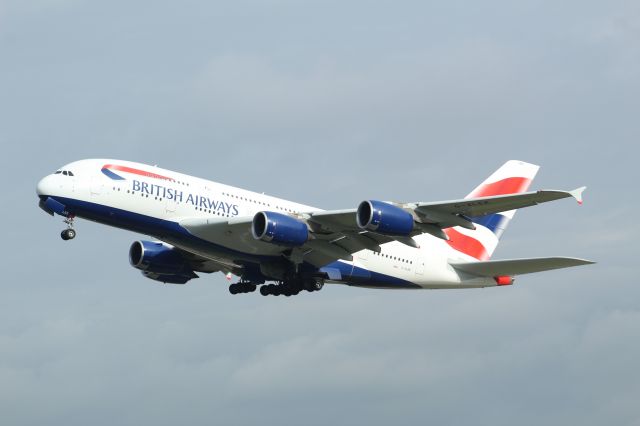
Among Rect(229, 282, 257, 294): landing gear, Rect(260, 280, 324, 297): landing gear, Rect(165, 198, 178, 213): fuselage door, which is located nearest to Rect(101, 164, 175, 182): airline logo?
Rect(165, 198, 178, 213): fuselage door

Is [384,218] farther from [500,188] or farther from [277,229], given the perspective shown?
[500,188]

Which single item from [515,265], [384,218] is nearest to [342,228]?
[384,218]

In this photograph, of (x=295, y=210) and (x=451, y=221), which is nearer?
(x=451, y=221)

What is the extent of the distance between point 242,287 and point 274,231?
24.4ft

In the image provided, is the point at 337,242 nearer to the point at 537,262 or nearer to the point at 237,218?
the point at 237,218

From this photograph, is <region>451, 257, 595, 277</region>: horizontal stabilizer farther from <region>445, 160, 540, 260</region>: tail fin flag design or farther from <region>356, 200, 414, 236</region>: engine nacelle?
<region>356, 200, 414, 236</region>: engine nacelle

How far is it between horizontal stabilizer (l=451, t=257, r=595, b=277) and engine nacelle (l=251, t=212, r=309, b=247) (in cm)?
866

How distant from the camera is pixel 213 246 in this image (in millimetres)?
47219

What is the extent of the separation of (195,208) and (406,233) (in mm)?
8348

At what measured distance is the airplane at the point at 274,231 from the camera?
45.0 metres

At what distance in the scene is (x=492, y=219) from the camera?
182 ft

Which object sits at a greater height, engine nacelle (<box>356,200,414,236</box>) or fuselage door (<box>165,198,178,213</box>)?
fuselage door (<box>165,198,178,213</box>)

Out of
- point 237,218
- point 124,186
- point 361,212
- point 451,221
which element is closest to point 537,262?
point 451,221

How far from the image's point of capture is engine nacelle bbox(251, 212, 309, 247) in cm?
4534
